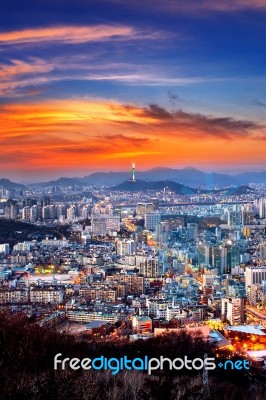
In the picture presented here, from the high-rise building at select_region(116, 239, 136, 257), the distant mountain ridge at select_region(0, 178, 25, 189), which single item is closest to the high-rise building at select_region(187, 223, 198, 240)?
the high-rise building at select_region(116, 239, 136, 257)

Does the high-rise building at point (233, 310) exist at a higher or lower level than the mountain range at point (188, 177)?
lower

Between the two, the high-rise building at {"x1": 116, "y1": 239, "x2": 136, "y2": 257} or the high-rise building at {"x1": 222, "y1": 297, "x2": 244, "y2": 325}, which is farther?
the high-rise building at {"x1": 116, "y1": 239, "x2": 136, "y2": 257}

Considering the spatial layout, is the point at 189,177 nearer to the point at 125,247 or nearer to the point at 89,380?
the point at 125,247

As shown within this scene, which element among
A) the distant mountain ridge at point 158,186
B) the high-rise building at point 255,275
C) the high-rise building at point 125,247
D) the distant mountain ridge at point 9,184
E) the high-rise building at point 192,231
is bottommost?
the high-rise building at point 255,275

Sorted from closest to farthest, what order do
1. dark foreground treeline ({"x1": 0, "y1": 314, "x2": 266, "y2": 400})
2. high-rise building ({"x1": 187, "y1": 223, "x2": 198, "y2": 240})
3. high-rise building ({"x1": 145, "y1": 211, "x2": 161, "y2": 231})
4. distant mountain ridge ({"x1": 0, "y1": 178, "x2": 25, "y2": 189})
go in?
1. dark foreground treeline ({"x1": 0, "y1": 314, "x2": 266, "y2": 400})
2. high-rise building ({"x1": 187, "y1": 223, "x2": 198, "y2": 240})
3. distant mountain ridge ({"x1": 0, "y1": 178, "x2": 25, "y2": 189})
4. high-rise building ({"x1": 145, "y1": 211, "x2": 161, "y2": 231})

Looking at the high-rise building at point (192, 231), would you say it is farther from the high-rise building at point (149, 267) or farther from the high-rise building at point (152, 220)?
the high-rise building at point (149, 267)

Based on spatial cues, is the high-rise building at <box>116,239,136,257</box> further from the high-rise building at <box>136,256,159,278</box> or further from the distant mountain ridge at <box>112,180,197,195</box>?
the distant mountain ridge at <box>112,180,197,195</box>

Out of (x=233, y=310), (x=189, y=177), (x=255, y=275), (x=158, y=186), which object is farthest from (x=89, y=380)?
(x=158, y=186)

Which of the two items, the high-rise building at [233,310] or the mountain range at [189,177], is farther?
the mountain range at [189,177]

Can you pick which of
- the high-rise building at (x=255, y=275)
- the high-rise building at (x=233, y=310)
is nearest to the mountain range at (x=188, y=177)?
the high-rise building at (x=255, y=275)

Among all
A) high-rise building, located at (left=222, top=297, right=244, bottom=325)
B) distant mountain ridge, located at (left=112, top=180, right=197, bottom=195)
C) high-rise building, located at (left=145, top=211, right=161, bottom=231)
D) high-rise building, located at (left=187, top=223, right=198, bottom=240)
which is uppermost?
distant mountain ridge, located at (left=112, top=180, right=197, bottom=195)
